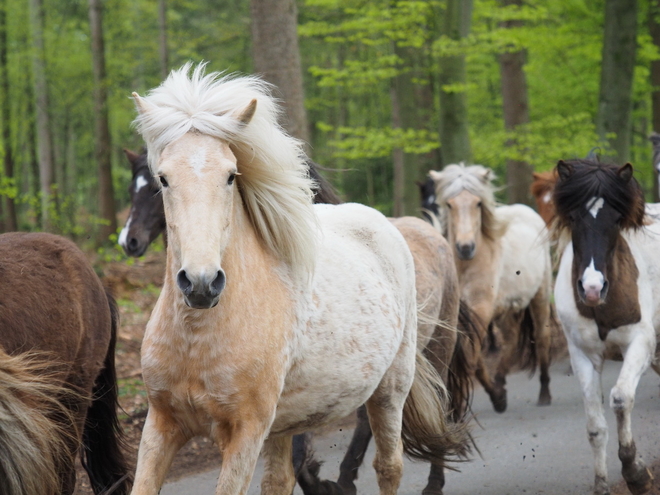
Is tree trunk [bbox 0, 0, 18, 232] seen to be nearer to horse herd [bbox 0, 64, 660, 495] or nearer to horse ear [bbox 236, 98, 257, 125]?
horse herd [bbox 0, 64, 660, 495]

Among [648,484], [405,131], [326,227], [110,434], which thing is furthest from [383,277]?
[405,131]

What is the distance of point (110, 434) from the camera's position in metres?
4.85

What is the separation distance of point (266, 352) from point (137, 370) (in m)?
5.40

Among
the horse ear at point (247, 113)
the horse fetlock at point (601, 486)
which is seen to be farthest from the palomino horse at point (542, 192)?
the horse ear at point (247, 113)

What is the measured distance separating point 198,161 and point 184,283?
565 millimetres

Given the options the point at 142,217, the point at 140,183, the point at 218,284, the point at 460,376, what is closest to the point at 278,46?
the point at 140,183

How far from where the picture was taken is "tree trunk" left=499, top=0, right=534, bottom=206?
16.0m

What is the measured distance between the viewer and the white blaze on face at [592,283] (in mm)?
5184

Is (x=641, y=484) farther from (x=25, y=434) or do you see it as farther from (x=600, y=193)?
(x=25, y=434)

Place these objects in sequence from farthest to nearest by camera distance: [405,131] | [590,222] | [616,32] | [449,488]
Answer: [405,131] → [616,32] → [449,488] → [590,222]

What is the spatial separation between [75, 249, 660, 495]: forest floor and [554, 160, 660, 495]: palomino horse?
0.73 metres

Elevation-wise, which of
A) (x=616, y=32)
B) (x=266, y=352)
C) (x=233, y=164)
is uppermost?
(x=616, y=32)

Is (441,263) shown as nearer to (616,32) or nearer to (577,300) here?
(577,300)

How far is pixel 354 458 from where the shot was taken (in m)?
5.53
